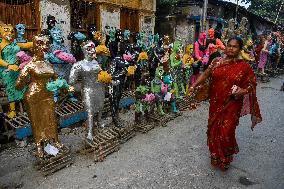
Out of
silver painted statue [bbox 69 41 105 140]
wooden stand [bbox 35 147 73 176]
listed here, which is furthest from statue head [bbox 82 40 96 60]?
wooden stand [bbox 35 147 73 176]

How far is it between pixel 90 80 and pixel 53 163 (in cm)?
152

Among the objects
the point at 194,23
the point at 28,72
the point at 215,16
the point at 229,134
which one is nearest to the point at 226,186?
the point at 229,134

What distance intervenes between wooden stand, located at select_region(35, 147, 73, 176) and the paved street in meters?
0.08

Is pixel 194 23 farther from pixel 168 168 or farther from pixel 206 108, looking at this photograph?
pixel 168 168

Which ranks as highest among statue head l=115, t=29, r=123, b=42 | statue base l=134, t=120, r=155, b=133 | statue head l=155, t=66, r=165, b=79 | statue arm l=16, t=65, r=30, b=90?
statue head l=115, t=29, r=123, b=42

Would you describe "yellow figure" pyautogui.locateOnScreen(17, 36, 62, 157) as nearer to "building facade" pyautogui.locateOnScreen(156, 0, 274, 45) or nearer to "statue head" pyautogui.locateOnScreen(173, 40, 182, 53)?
"statue head" pyautogui.locateOnScreen(173, 40, 182, 53)

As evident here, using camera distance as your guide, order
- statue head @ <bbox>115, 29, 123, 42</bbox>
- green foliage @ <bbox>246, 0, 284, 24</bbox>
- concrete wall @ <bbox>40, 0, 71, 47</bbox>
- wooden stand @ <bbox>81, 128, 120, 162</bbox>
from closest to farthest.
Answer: wooden stand @ <bbox>81, 128, 120, 162</bbox> < statue head @ <bbox>115, 29, 123, 42</bbox> < concrete wall @ <bbox>40, 0, 71, 47</bbox> < green foliage @ <bbox>246, 0, 284, 24</bbox>

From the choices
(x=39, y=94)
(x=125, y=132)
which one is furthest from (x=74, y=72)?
(x=125, y=132)

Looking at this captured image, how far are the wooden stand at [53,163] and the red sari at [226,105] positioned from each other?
2.36 metres

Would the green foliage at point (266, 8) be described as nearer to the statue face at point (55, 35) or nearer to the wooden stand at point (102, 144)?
the statue face at point (55, 35)

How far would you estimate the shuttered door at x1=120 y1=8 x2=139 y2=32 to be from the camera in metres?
12.9

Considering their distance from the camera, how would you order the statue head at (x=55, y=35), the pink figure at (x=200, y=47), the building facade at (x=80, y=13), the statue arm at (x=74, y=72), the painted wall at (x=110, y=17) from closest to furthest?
1. the statue arm at (x=74, y=72)
2. the statue head at (x=55, y=35)
3. the building facade at (x=80, y=13)
4. the pink figure at (x=200, y=47)
5. the painted wall at (x=110, y=17)

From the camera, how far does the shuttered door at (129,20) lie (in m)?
12.9

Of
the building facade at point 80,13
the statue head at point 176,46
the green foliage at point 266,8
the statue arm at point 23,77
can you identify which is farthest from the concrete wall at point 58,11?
the green foliage at point 266,8
